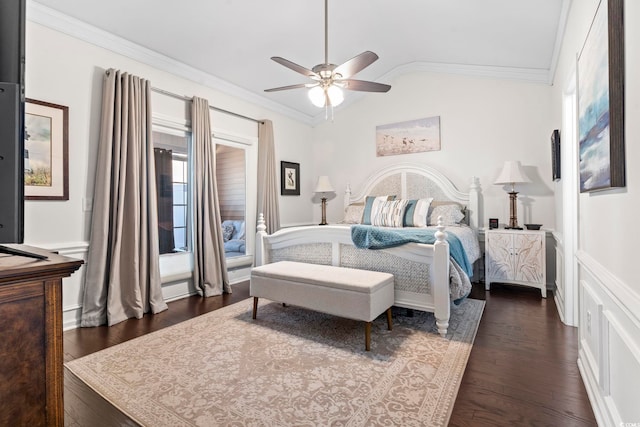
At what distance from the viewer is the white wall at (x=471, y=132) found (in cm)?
418

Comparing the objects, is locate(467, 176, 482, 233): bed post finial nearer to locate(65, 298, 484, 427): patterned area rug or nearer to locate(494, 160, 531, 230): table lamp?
locate(494, 160, 531, 230): table lamp

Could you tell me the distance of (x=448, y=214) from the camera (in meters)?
4.33

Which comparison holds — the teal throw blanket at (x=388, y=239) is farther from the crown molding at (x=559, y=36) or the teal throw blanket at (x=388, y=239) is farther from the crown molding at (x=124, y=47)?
the crown molding at (x=124, y=47)

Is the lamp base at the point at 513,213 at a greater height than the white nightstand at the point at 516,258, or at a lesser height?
greater

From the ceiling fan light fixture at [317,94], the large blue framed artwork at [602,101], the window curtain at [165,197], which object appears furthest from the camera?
the window curtain at [165,197]

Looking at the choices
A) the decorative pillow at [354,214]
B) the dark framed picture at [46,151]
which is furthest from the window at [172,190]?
the decorative pillow at [354,214]

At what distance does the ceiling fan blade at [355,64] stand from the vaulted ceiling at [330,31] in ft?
3.30

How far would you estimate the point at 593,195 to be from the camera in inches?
74.2

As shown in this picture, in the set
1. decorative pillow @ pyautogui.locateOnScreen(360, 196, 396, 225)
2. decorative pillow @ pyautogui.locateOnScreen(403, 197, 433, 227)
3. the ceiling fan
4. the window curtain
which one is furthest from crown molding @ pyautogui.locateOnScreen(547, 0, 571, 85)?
the window curtain

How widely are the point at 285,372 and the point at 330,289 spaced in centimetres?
70

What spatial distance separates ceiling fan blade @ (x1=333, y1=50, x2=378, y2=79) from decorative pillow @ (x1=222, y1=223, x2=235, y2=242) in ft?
8.41

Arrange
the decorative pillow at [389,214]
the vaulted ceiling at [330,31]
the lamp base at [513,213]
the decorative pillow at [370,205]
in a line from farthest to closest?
the decorative pillow at [370,205] < the decorative pillow at [389,214] < the lamp base at [513,213] < the vaulted ceiling at [330,31]

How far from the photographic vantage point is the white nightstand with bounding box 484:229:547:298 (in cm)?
374

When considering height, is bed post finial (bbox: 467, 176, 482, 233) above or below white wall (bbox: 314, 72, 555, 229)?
below
